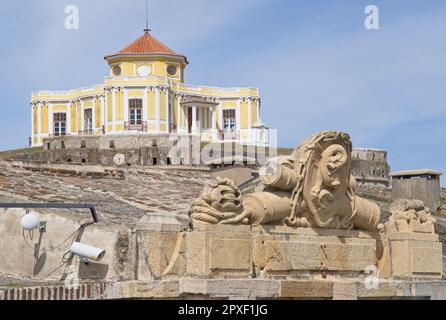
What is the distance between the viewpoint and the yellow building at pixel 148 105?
79.1 m

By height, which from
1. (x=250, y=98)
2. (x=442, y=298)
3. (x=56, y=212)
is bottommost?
(x=442, y=298)

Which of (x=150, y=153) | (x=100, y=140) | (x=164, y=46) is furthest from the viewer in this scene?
(x=164, y=46)

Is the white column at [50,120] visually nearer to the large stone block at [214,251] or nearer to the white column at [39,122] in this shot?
the white column at [39,122]

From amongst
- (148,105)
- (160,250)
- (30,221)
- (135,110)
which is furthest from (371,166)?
(160,250)

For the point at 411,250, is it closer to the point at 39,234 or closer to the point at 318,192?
the point at 318,192

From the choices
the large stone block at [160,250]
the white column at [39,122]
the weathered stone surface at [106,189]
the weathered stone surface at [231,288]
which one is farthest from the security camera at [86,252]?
the white column at [39,122]

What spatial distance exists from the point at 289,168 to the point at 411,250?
2863mm

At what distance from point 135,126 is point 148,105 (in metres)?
1.92

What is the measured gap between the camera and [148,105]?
7881 centimetres

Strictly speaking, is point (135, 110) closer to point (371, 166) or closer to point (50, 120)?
point (50, 120)

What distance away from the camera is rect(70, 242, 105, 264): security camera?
1575 centimetres

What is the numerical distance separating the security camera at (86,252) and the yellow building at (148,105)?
196 feet

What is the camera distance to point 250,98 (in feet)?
274

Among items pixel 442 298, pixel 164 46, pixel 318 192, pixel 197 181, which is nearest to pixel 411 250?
pixel 442 298
